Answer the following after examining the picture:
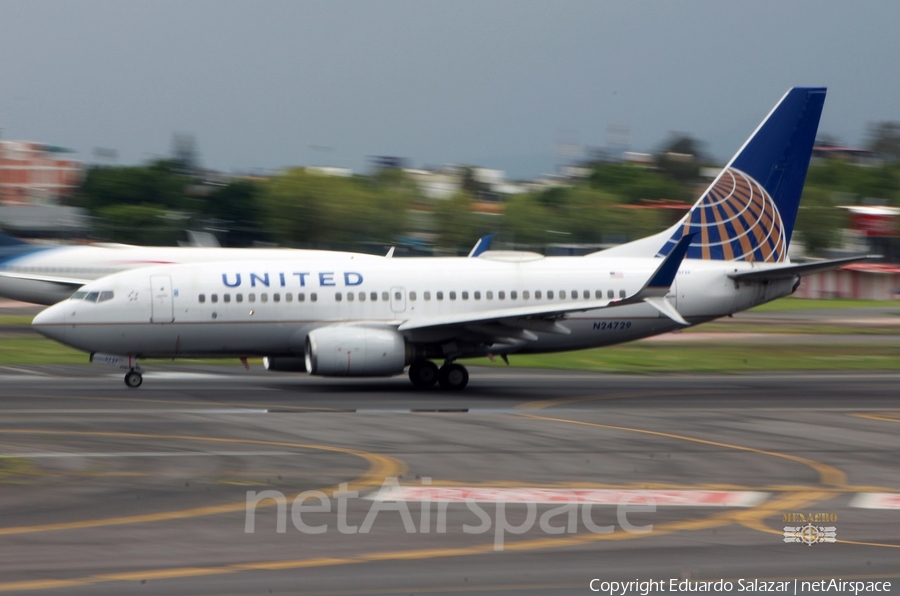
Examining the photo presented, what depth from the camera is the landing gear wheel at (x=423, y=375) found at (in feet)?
90.7

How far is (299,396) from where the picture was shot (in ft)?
85.0

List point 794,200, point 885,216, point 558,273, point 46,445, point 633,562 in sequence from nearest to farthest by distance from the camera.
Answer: point 633,562 → point 46,445 → point 558,273 → point 794,200 → point 885,216

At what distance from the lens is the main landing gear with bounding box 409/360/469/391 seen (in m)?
27.7

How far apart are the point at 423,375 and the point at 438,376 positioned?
0.38 m

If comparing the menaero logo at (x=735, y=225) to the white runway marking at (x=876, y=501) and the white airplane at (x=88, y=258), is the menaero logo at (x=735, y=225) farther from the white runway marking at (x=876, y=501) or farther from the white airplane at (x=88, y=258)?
the white airplane at (x=88, y=258)

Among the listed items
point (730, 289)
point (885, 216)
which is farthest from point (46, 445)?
point (885, 216)

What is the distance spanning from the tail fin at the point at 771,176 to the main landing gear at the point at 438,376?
737 cm

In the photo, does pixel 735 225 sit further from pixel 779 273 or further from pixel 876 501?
pixel 876 501

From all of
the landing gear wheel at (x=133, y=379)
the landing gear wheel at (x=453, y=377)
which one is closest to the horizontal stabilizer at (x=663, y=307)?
the landing gear wheel at (x=453, y=377)

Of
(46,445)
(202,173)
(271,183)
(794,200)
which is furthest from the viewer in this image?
(202,173)

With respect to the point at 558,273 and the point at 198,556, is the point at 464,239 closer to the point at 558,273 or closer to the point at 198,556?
the point at 558,273

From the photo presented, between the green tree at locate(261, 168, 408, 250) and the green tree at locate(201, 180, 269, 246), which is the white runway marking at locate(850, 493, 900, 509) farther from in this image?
the green tree at locate(201, 180, 269, 246)

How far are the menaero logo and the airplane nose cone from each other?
15.7m

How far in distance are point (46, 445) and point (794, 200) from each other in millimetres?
21847
